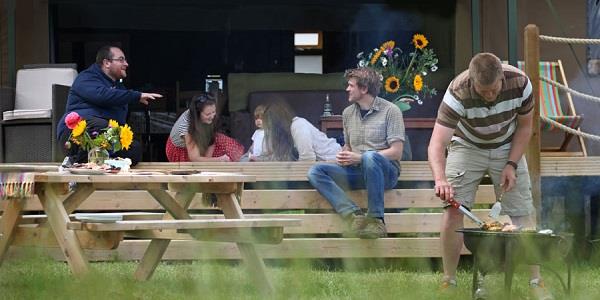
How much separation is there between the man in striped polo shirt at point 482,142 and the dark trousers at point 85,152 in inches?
93.0

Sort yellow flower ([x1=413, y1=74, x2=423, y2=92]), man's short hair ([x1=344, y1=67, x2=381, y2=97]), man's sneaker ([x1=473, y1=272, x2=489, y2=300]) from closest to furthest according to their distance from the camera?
man's sneaker ([x1=473, y1=272, x2=489, y2=300]) → man's short hair ([x1=344, y1=67, x2=381, y2=97]) → yellow flower ([x1=413, y1=74, x2=423, y2=92])

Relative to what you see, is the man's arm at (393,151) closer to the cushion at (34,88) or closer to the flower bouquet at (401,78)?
the flower bouquet at (401,78)

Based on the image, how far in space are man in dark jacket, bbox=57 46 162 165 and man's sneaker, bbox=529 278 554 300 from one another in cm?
284

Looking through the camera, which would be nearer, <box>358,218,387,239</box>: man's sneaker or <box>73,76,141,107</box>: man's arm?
<box>358,218,387,239</box>: man's sneaker

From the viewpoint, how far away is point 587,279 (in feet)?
18.5

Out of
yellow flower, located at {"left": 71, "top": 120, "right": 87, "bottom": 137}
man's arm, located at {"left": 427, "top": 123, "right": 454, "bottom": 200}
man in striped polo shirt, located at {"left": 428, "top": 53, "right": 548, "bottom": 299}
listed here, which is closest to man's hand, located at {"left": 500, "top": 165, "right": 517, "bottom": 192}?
man in striped polo shirt, located at {"left": 428, "top": 53, "right": 548, "bottom": 299}

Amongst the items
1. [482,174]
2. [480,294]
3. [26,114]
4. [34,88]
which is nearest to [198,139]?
[26,114]

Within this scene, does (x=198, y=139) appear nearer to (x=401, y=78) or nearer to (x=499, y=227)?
(x=401, y=78)

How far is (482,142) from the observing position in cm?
542

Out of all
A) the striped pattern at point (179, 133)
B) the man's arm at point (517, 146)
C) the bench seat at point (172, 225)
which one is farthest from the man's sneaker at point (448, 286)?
the striped pattern at point (179, 133)

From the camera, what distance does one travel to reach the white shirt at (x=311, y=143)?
281 inches

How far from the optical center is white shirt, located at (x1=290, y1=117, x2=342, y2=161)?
715 cm

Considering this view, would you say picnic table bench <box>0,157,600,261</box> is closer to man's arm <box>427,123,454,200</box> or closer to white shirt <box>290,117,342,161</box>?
white shirt <box>290,117,342,161</box>

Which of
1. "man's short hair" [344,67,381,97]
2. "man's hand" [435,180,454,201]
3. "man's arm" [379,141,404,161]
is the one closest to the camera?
"man's hand" [435,180,454,201]
